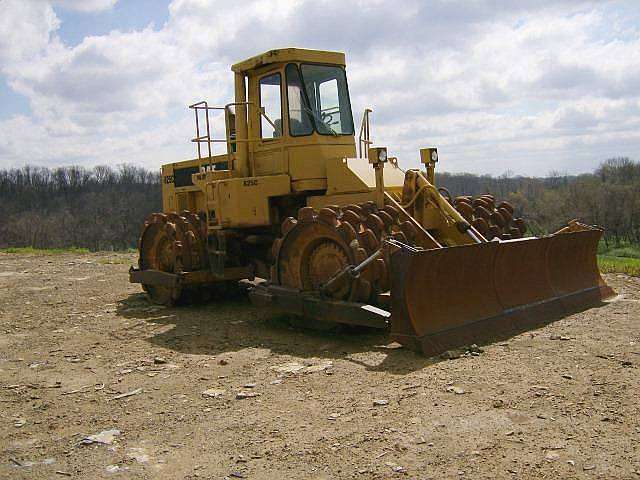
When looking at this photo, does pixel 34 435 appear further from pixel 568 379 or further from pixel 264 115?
pixel 264 115

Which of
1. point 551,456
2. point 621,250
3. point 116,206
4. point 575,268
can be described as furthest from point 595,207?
point 551,456

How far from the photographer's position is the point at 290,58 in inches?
338

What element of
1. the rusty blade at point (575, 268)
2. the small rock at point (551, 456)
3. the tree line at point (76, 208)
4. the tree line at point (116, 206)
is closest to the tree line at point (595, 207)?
the tree line at point (116, 206)

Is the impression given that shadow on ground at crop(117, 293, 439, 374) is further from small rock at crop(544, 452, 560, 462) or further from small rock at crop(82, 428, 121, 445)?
small rock at crop(82, 428, 121, 445)

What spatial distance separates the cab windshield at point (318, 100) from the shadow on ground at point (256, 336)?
2514mm

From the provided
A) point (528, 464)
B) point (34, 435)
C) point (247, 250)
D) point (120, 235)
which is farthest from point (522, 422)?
point (120, 235)

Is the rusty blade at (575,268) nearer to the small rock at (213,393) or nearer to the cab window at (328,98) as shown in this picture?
the cab window at (328,98)

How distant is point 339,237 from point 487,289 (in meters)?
1.64

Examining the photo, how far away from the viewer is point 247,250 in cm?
961

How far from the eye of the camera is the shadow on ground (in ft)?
20.4

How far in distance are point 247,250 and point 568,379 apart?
544cm

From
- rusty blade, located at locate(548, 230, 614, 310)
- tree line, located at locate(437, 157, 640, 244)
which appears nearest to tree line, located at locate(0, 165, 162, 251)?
tree line, located at locate(437, 157, 640, 244)

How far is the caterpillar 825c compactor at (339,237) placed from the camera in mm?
6484

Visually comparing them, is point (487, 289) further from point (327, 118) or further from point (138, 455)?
point (138, 455)
